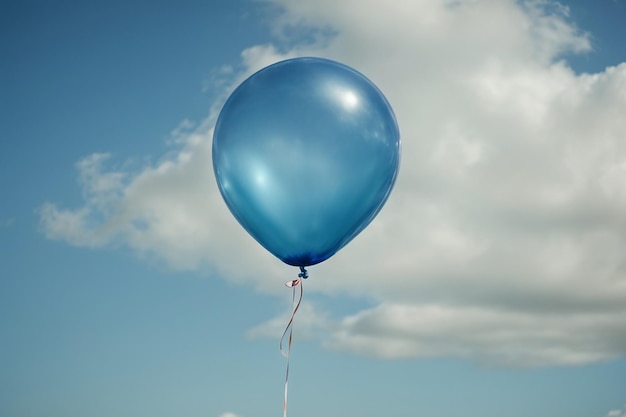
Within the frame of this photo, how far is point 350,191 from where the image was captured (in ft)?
47.3

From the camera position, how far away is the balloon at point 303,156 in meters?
14.1

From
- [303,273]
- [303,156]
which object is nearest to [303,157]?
[303,156]

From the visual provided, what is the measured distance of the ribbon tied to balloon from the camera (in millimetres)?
14078

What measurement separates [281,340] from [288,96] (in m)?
5.11

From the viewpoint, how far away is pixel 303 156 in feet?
45.9

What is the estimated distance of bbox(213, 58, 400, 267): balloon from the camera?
14078mm

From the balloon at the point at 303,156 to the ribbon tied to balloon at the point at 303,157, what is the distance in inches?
0.8

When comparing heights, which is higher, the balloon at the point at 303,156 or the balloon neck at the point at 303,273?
the balloon at the point at 303,156

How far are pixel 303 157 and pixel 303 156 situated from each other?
0.8 inches

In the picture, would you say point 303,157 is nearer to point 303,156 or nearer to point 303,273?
point 303,156

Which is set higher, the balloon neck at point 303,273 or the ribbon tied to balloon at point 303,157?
the ribbon tied to balloon at point 303,157

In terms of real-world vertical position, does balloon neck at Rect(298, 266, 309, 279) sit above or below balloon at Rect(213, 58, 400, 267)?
below

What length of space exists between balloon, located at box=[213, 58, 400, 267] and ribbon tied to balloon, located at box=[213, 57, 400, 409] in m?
0.02

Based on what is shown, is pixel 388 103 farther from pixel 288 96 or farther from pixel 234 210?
pixel 234 210
